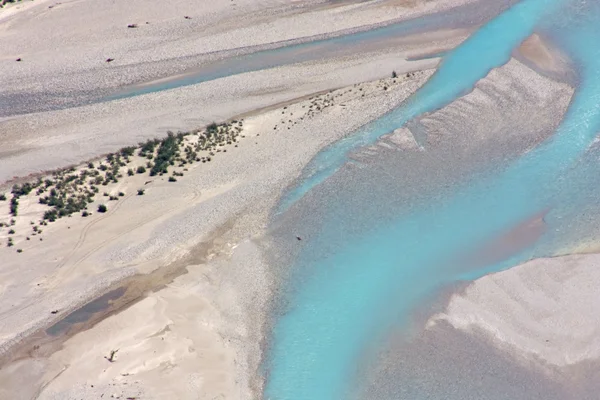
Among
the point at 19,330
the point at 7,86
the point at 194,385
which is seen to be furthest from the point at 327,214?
the point at 7,86

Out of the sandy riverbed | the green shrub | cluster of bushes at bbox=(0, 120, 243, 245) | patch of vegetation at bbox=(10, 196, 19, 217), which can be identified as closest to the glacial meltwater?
the sandy riverbed

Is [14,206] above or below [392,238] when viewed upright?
above

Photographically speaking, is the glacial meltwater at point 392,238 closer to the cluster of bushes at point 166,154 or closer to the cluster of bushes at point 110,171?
the cluster of bushes at point 110,171

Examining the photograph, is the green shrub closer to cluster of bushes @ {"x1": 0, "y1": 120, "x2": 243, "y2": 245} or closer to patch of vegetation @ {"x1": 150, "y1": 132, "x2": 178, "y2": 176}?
cluster of bushes @ {"x1": 0, "y1": 120, "x2": 243, "y2": 245}

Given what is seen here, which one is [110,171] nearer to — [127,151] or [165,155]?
[127,151]

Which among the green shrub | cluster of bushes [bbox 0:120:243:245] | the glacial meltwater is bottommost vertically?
the glacial meltwater

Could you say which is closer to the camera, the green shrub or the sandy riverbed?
the sandy riverbed

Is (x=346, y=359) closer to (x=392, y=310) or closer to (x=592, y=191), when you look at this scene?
(x=392, y=310)

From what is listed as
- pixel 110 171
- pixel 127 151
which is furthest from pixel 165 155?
pixel 110 171
